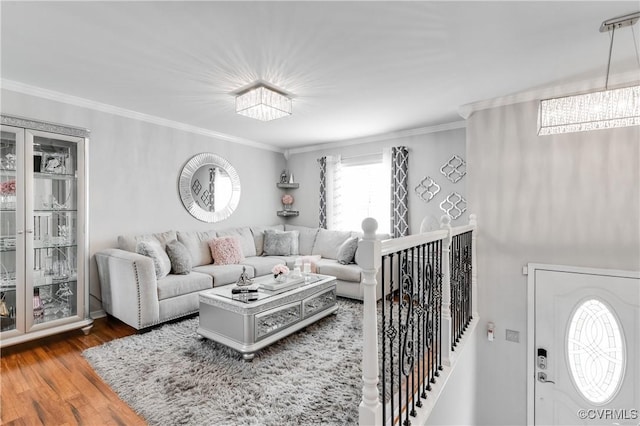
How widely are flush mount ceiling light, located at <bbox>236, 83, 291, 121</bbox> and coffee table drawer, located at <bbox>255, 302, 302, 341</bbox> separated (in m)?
1.96

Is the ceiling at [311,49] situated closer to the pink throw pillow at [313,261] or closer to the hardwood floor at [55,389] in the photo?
the pink throw pillow at [313,261]

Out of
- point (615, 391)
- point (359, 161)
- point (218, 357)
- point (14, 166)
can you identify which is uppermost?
point (359, 161)

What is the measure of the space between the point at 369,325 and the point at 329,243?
3.60 meters

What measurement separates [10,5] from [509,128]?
4157mm

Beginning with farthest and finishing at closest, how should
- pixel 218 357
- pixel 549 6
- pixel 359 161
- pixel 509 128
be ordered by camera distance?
1. pixel 359 161
2. pixel 509 128
3. pixel 218 357
4. pixel 549 6

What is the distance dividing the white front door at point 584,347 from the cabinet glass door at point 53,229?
4.73 metres

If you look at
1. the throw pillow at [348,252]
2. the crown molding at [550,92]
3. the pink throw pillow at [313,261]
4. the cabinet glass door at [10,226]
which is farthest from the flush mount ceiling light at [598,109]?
the cabinet glass door at [10,226]

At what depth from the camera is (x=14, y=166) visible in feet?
Answer: 8.87

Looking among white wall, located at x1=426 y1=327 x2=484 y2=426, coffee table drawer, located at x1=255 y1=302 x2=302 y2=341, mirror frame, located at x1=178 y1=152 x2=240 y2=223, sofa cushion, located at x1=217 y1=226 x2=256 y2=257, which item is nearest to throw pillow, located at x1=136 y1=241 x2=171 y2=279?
mirror frame, located at x1=178 y1=152 x2=240 y2=223

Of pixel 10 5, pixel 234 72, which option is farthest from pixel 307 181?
pixel 10 5

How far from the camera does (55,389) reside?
2121 mm

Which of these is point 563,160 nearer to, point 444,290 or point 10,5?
point 444,290

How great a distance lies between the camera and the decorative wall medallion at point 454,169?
420 cm

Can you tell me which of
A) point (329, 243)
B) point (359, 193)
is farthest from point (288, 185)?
point (329, 243)
